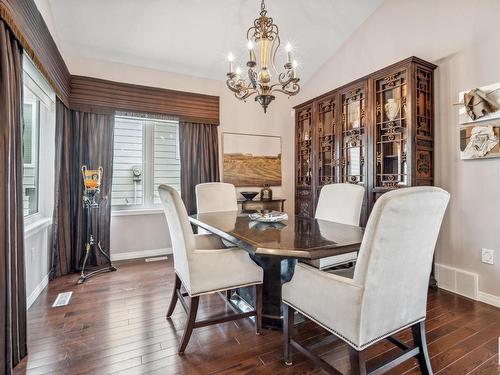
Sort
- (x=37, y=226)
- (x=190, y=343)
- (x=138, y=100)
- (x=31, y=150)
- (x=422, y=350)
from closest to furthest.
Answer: (x=422, y=350)
(x=190, y=343)
(x=37, y=226)
(x=31, y=150)
(x=138, y=100)

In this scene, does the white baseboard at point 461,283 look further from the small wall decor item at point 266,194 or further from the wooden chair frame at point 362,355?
the small wall decor item at point 266,194

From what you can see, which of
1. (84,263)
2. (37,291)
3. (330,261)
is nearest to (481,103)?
(330,261)

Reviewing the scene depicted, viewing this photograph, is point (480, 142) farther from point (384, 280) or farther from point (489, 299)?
point (384, 280)

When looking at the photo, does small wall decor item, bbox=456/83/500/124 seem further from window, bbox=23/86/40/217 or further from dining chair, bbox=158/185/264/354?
window, bbox=23/86/40/217

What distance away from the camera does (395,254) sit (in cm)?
120

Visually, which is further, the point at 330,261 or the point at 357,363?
the point at 330,261

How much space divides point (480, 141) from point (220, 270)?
100.0 inches

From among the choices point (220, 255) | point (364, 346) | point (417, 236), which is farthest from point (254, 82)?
point (364, 346)

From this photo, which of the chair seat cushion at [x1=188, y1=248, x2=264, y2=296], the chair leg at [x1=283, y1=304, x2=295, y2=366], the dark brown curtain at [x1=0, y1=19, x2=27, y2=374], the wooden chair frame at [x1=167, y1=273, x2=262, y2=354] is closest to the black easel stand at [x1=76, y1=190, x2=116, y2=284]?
the dark brown curtain at [x1=0, y1=19, x2=27, y2=374]

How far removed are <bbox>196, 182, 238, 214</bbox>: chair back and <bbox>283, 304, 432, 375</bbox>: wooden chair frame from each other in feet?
5.76

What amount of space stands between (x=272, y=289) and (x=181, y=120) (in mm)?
2826

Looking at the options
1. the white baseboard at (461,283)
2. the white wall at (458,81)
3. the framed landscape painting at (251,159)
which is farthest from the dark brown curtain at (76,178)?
the white baseboard at (461,283)

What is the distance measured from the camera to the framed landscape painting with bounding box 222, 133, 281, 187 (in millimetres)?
4363

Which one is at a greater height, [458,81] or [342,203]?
[458,81]
